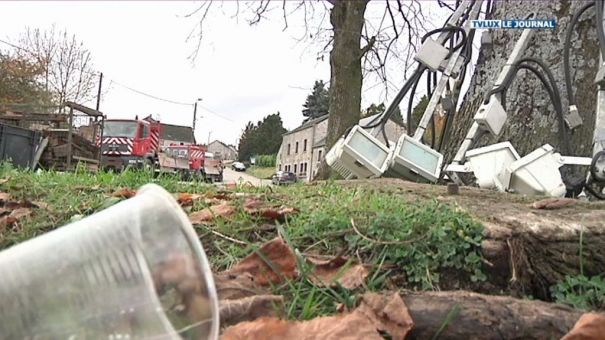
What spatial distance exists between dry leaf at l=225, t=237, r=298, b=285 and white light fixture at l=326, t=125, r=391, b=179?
199 centimetres

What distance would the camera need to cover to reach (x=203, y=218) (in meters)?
2.18

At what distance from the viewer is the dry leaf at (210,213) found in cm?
218

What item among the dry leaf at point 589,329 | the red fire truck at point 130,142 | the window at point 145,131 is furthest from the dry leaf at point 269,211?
the window at point 145,131

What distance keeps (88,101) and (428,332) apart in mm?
35098

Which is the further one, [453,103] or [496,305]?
[453,103]

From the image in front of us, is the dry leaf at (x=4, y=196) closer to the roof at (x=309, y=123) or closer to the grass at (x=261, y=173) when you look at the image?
the grass at (x=261, y=173)

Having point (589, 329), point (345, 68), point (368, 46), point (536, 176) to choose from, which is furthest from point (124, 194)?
point (368, 46)

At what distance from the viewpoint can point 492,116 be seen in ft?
12.3

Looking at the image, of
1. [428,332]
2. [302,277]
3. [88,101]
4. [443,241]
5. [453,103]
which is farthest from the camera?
[88,101]

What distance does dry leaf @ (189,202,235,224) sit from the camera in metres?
2.18

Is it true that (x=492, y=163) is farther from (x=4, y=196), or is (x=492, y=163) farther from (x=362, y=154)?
(x=4, y=196)

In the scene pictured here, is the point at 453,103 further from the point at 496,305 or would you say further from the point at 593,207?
the point at 496,305

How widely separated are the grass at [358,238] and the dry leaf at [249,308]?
38mm

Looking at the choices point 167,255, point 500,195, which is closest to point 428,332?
point 167,255
